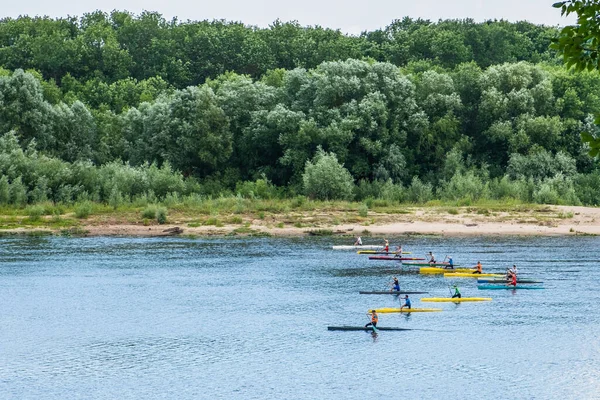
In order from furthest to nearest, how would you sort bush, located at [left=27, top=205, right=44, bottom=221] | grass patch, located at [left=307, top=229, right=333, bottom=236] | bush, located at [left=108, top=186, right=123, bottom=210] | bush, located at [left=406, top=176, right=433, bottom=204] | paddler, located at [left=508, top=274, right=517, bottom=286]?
bush, located at [left=406, top=176, right=433, bottom=204] < bush, located at [left=108, top=186, right=123, bottom=210] < bush, located at [left=27, top=205, right=44, bottom=221] < grass patch, located at [left=307, top=229, right=333, bottom=236] < paddler, located at [left=508, top=274, right=517, bottom=286]

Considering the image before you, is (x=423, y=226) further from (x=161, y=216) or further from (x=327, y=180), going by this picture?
(x=161, y=216)

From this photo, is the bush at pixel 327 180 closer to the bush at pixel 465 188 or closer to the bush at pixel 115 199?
the bush at pixel 465 188

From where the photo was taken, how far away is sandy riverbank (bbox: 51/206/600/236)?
77750 millimetres

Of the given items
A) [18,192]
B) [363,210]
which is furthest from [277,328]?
[18,192]

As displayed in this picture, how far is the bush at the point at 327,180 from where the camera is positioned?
86.3m

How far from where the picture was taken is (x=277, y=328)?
1790 inches

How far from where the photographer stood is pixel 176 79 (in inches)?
5022

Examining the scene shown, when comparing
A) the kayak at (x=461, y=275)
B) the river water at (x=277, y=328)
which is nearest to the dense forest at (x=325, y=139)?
the river water at (x=277, y=328)

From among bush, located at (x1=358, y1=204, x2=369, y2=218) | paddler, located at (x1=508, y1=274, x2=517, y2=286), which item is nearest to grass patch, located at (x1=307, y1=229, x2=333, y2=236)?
bush, located at (x1=358, y1=204, x2=369, y2=218)

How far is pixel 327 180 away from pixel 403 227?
10.1 m

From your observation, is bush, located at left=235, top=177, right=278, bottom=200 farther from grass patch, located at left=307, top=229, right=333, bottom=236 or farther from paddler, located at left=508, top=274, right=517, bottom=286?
paddler, located at left=508, top=274, right=517, bottom=286

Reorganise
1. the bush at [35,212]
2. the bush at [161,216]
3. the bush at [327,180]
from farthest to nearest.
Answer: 1. the bush at [327,180]
2. the bush at [161,216]
3. the bush at [35,212]

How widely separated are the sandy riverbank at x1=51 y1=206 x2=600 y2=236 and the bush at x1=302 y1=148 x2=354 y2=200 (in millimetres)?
5630

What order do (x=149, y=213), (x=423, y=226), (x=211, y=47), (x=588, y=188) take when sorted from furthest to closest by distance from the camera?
(x=211, y=47)
(x=588, y=188)
(x=149, y=213)
(x=423, y=226)
